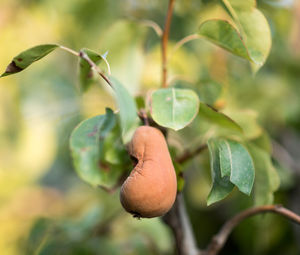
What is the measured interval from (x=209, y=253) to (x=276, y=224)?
0.69 metres

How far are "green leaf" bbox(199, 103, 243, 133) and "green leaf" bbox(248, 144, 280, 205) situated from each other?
11 centimetres

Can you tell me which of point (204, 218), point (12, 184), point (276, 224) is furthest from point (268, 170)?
point (12, 184)

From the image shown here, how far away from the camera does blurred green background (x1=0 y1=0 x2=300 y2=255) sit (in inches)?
48.4

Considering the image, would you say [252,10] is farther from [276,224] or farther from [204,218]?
[204,218]

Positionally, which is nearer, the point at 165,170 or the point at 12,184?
the point at 165,170

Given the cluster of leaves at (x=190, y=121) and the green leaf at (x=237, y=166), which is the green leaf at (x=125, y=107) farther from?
the green leaf at (x=237, y=166)

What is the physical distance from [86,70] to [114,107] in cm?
78

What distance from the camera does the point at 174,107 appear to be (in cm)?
60

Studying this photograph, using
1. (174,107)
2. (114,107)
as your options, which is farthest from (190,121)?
(114,107)

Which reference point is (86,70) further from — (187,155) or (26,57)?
(187,155)

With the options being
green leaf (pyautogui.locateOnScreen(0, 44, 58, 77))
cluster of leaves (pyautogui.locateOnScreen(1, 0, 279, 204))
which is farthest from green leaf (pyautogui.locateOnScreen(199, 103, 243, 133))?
green leaf (pyautogui.locateOnScreen(0, 44, 58, 77))

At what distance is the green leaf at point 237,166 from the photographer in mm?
578

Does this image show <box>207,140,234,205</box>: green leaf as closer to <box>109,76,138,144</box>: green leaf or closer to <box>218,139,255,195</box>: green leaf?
<box>218,139,255,195</box>: green leaf

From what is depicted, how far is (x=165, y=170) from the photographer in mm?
545
